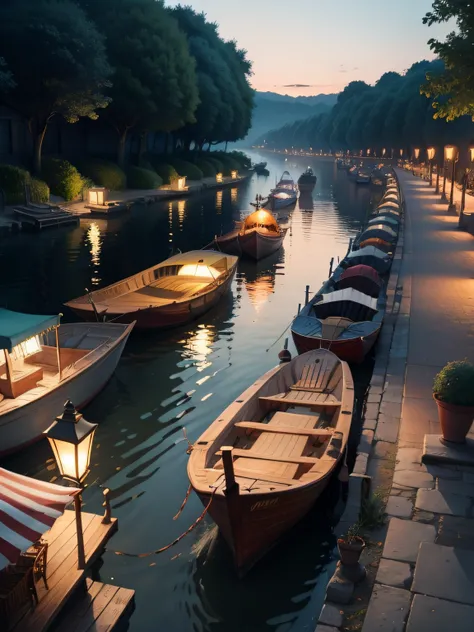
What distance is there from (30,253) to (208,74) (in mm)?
61044

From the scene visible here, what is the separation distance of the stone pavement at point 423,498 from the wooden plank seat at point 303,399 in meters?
1.25

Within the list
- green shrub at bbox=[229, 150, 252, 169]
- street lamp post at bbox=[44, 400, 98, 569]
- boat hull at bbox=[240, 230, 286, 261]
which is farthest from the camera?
green shrub at bbox=[229, 150, 252, 169]

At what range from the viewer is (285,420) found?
43.8 feet

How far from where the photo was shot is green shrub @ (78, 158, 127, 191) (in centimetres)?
6388

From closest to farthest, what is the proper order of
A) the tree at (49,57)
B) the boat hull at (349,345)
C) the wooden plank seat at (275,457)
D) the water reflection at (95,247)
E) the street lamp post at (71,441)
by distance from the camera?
the street lamp post at (71,441) → the wooden plank seat at (275,457) → the boat hull at (349,345) → the water reflection at (95,247) → the tree at (49,57)

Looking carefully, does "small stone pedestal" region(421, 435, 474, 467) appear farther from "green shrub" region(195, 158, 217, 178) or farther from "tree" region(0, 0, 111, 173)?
"green shrub" region(195, 158, 217, 178)

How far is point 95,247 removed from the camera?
133 ft

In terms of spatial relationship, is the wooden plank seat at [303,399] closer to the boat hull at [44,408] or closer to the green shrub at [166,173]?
the boat hull at [44,408]

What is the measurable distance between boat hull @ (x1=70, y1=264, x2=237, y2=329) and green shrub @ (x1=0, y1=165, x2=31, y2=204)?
2941cm

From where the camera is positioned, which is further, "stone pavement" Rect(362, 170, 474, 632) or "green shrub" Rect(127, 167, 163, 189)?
"green shrub" Rect(127, 167, 163, 189)

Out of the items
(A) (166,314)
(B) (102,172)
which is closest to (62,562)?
(A) (166,314)

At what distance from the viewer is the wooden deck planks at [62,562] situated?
8156 mm

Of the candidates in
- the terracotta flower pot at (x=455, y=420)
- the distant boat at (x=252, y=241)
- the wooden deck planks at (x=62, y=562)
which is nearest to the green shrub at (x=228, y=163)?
the distant boat at (x=252, y=241)

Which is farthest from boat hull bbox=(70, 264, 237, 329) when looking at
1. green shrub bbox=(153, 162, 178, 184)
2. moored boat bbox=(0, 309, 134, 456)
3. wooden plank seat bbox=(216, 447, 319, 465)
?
green shrub bbox=(153, 162, 178, 184)
